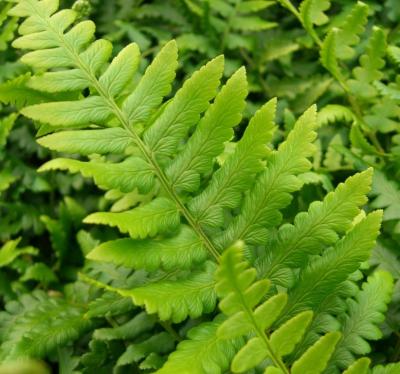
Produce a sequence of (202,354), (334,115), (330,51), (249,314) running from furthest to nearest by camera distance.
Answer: (334,115) → (330,51) → (202,354) → (249,314)

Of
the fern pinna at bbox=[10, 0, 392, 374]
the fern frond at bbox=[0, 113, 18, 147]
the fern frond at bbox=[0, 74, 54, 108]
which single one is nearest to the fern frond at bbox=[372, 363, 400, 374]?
the fern pinna at bbox=[10, 0, 392, 374]

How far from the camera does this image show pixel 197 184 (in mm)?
948

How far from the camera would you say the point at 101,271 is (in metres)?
1.25

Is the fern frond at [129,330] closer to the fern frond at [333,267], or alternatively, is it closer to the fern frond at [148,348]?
the fern frond at [148,348]

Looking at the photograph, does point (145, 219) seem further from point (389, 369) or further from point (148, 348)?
point (389, 369)

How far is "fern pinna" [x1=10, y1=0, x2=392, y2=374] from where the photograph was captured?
0.90 m

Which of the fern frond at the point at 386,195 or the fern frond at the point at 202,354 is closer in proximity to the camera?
the fern frond at the point at 202,354

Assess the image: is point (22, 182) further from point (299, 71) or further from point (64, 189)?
point (299, 71)

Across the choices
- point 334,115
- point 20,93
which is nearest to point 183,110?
point 20,93

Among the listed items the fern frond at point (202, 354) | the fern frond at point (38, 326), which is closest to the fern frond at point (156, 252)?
the fern frond at point (202, 354)

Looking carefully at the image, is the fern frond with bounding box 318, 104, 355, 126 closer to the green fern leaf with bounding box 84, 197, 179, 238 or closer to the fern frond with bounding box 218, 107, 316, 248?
the fern frond with bounding box 218, 107, 316, 248

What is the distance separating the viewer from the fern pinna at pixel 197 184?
0.90 metres

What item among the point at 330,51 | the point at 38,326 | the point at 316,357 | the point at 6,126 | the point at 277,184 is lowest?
the point at 38,326

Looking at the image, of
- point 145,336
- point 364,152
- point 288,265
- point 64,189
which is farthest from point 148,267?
point 64,189
